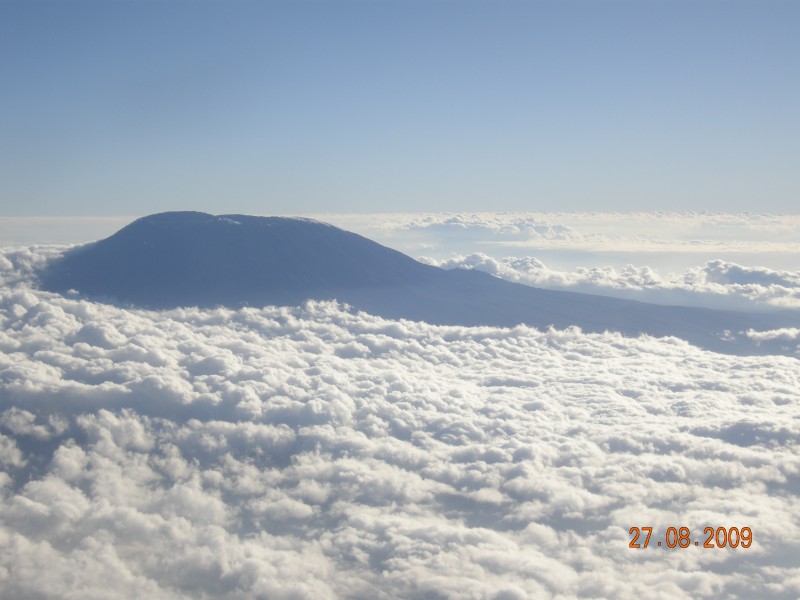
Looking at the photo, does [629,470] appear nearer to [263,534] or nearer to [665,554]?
[665,554]

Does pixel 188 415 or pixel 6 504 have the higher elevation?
pixel 188 415

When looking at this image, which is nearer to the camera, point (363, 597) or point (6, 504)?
point (363, 597)

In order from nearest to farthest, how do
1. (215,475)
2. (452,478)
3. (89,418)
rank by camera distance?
(452,478) → (215,475) → (89,418)

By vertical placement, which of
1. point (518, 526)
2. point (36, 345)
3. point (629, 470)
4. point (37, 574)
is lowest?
point (37, 574)

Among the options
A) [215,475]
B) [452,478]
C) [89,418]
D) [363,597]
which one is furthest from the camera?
[89,418]

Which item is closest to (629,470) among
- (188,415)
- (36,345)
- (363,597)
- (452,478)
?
(452,478)

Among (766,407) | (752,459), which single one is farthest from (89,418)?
(766,407)

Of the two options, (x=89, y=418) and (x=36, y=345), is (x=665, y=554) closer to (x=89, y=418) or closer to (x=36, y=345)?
(x=89, y=418)
